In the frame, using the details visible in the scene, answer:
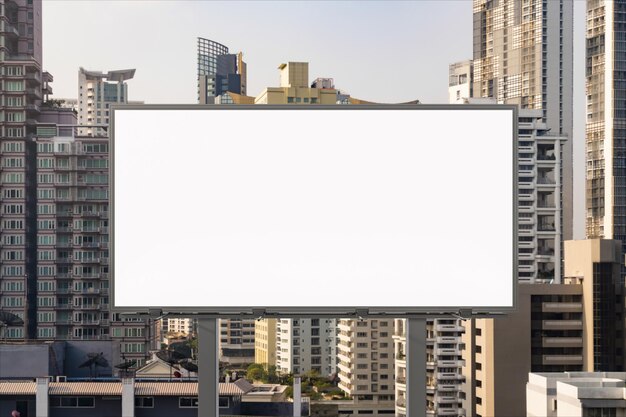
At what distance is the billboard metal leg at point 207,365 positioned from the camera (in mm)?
7184

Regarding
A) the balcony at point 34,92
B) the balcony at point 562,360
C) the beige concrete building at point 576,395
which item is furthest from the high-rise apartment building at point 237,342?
the beige concrete building at point 576,395

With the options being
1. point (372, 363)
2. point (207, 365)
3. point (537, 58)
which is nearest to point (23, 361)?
point (372, 363)

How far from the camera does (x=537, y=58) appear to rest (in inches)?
2454

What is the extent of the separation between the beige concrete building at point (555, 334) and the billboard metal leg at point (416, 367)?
74.1 ft

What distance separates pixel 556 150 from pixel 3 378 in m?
25.4

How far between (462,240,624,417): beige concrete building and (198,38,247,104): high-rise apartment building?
60261mm

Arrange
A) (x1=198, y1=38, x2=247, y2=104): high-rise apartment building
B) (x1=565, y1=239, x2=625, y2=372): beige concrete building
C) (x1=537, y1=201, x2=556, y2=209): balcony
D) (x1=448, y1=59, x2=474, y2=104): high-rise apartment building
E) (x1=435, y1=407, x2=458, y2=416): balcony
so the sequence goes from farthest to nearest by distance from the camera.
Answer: (x1=198, y1=38, x2=247, y2=104): high-rise apartment building
(x1=448, y1=59, x2=474, y2=104): high-rise apartment building
(x1=537, y1=201, x2=556, y2=209): balcony
(x1=435, y1=407, x2=458, y2=416): balcony
(x1=565, y1=239, x2=625, y2=372): beige concrete building

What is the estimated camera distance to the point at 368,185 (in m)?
7.15

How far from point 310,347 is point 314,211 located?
39.4 metres

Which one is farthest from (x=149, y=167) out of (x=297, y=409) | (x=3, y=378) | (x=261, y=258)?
(x=3, y=378)

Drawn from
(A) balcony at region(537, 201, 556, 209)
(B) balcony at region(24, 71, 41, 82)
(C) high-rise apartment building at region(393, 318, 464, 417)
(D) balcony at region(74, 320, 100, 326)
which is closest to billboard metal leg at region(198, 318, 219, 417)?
(C) high-rise apartment building at region(393, 318, 464, 417)

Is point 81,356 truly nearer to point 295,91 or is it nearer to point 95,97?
point 295,91

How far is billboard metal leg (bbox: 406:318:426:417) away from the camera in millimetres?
7145

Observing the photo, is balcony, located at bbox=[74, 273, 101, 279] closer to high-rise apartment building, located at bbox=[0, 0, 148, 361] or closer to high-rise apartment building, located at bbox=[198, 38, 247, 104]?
high-rise apartment building, located at bbox=[0, 0, 148, 361]
